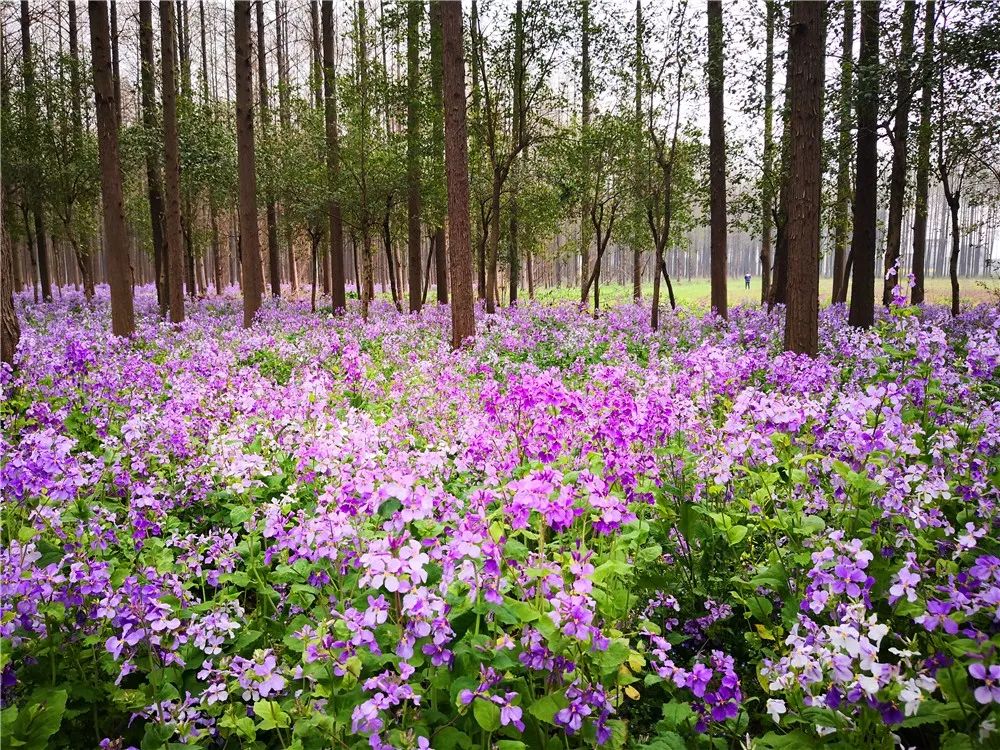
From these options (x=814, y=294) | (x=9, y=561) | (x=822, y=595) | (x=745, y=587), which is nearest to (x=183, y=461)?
(x=9, y=561)

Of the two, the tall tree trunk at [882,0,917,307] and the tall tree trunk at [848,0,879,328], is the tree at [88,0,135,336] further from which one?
the tall tree trunk at [882,0,917,307]

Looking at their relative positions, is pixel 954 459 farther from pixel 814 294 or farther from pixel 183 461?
pixel 814 294

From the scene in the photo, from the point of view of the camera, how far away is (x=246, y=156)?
610 inches

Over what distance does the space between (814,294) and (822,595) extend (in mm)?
7921

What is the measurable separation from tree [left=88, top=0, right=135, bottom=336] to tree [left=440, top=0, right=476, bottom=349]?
6.53 metres

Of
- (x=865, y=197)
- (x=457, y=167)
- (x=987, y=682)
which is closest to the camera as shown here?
(x=987, y=682)

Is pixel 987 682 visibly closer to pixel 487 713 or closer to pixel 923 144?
pixel 487 713

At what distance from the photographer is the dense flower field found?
6.95 feet

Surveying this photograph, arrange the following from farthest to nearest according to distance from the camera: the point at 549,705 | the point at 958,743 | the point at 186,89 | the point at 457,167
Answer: the point at 186,89, the point at 457,167, the point at 549,705, the point at 958,743

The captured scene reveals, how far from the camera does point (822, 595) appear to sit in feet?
7.23

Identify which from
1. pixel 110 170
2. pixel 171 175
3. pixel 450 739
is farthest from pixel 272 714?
pixel 171 175

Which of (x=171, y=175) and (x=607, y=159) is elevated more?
(x=607, y=159)

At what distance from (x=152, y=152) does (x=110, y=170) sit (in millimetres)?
7607

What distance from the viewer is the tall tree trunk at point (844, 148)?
13352 millimetres
